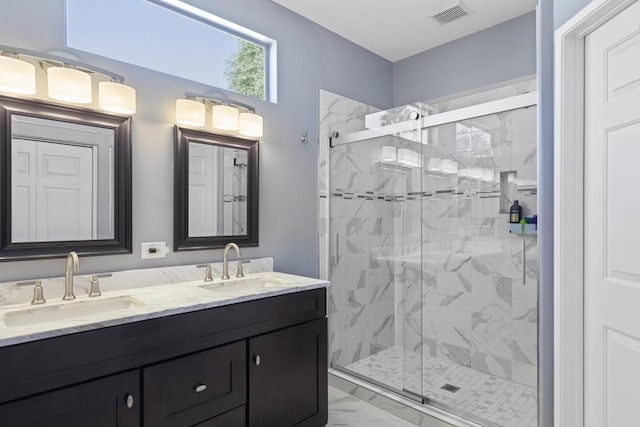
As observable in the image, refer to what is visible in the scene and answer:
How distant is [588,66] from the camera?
1.67 m

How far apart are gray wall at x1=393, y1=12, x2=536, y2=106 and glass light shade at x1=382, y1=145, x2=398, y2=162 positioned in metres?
0.80

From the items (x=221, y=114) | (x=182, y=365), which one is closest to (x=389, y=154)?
(x=221, y=114)

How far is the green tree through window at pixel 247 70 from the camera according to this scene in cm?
258

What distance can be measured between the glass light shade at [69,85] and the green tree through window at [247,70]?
0.92 metres

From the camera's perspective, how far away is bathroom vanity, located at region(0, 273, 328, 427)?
1.29m

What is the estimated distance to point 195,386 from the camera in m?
1.68

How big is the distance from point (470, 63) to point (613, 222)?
207 cm

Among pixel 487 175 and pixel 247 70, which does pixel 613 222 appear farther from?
pixel 247 70

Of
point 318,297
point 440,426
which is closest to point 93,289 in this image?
point 318,297

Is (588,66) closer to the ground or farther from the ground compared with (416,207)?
farther from the ground

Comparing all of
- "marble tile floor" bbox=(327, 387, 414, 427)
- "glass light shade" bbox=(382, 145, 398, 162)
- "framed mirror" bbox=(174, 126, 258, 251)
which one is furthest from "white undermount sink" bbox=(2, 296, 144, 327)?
"glass light shade" bbox=(382, 145, 398, 162)

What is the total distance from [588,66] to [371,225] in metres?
1.84

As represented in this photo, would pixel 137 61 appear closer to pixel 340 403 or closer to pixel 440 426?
pixel 340 403

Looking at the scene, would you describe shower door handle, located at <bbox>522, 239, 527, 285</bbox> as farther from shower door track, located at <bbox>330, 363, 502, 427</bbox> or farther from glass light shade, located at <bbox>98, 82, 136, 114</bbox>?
glass light shade, located at <bbox>98, 82, 136, 114</bbox>
